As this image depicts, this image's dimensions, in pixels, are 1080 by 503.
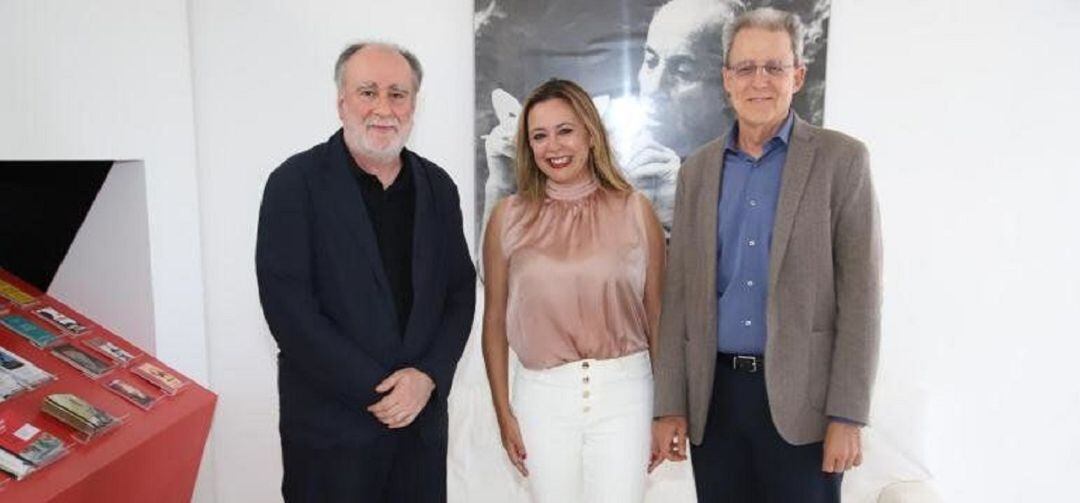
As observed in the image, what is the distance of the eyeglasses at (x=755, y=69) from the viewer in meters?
1.49

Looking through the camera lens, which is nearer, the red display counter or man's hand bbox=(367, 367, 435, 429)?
the red display counter

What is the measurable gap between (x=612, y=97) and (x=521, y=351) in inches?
46.8

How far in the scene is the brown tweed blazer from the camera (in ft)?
4.62

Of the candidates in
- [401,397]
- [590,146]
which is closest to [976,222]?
[590,146]

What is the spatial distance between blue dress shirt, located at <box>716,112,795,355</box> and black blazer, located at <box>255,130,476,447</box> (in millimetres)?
704

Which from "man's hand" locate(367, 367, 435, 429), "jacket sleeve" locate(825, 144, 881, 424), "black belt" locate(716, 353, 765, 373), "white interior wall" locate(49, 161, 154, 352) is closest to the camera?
"jacket sleeve" locate(825, 144, 881, 424)

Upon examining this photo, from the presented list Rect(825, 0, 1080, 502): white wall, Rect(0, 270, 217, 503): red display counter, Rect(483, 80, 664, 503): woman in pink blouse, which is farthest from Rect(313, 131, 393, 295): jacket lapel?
Rect(825, 0, 1080, 502): white wall

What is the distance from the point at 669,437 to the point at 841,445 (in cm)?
44

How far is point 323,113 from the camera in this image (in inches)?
103

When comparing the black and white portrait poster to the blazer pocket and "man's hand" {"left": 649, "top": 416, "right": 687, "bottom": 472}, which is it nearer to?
"man's hand" {"left": 649, "top": 416, "right": 687, "bottom": 472}

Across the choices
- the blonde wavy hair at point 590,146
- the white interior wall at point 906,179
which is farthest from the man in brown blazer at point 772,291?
the white interior wall at point 906,179

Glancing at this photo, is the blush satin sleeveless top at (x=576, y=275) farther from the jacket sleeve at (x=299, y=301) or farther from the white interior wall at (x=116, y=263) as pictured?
the white interior wall at (x=116, y=263)

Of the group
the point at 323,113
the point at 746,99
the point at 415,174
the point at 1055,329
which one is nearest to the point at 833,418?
the point at 746,99

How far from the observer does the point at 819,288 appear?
1438mm
